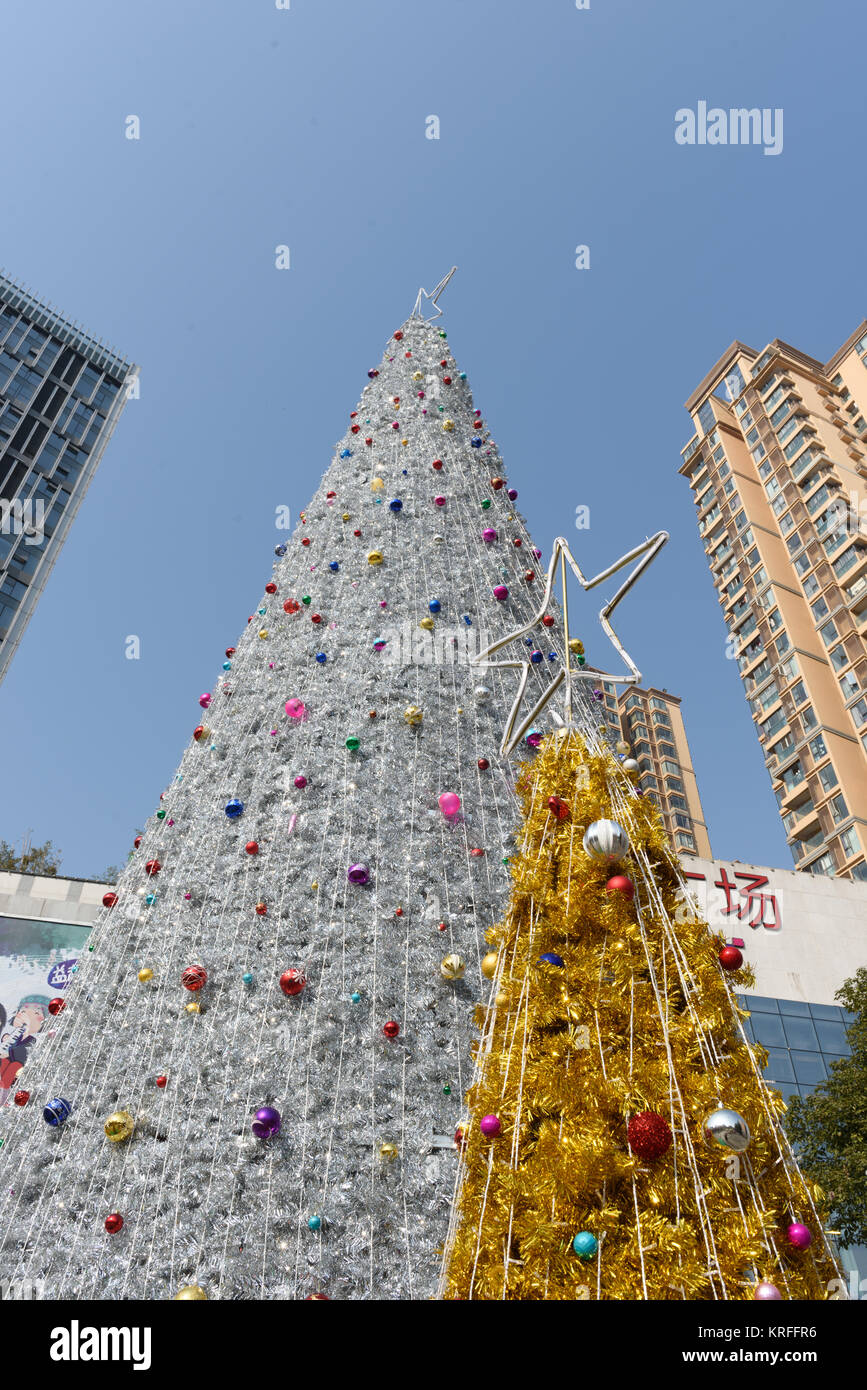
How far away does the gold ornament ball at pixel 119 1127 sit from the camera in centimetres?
367

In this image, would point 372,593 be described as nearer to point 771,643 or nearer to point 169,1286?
point 169,1286

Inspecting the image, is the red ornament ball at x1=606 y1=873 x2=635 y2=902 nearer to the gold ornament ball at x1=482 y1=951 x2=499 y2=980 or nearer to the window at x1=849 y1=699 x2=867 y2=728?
the gold ornament ball at x1=482 y1=951 x2=499 y2=980

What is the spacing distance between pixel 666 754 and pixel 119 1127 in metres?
54.0

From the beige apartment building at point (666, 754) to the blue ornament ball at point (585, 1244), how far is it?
163 ft

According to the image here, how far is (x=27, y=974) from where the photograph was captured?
12.4m

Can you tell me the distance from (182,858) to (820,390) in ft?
137

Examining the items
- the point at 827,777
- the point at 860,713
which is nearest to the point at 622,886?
the point at 827,777

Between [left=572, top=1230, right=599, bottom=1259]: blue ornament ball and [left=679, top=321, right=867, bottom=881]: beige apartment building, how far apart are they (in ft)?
93.1

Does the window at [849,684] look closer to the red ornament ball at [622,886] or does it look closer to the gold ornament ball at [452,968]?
the gold ornament ball at [452,968]

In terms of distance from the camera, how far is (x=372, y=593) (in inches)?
235

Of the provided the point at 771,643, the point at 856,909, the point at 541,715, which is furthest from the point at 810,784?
the point at 541,715

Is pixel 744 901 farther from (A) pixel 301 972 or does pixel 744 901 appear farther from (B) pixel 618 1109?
(B) pixel 618 1109

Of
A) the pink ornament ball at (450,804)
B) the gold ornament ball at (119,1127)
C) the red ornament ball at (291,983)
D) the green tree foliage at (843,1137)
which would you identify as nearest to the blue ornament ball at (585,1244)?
the red ornament ball at (291,983)
